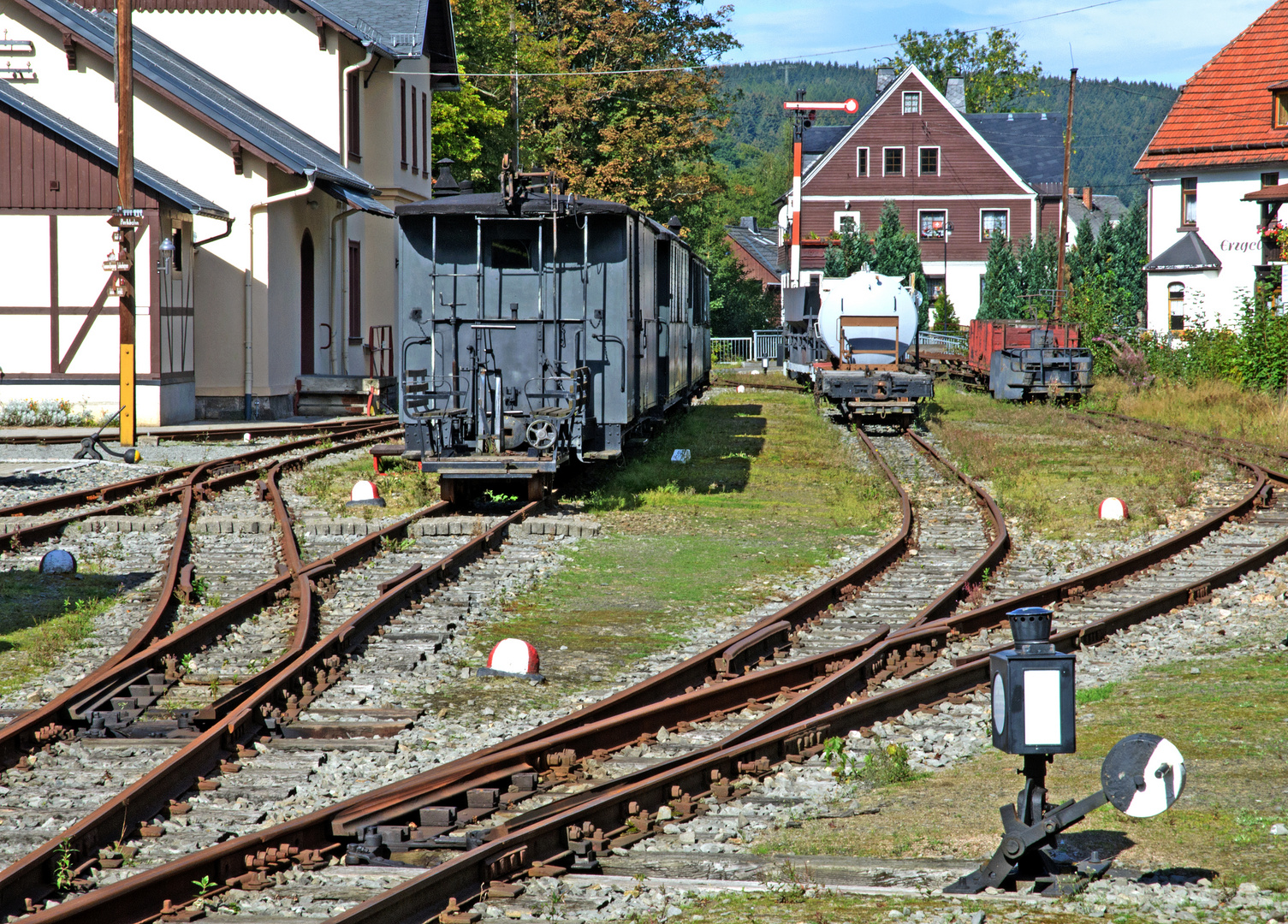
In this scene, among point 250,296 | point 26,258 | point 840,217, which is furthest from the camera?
point 840,217

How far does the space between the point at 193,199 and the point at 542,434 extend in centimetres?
1303

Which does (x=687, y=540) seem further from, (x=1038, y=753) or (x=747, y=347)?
(x=747, y=347)

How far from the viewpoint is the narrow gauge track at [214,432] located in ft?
69.7

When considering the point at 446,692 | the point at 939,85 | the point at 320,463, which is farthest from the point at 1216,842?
→ the point at 939,85

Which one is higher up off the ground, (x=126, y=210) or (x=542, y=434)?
(x=126, y=210)

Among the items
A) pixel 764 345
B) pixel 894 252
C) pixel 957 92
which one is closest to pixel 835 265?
pixel 894 252

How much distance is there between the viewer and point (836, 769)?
6539mm

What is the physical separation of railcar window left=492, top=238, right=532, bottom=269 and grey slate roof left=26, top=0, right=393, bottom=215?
37.2 ft

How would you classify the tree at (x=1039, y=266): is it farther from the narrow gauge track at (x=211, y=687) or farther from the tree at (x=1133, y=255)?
the narrow gauge track at (x=211, y=687)

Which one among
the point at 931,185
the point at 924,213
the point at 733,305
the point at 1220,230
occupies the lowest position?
the point at 733,305

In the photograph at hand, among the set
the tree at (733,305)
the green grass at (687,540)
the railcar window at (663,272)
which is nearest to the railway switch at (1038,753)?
the green grass at (687,540)

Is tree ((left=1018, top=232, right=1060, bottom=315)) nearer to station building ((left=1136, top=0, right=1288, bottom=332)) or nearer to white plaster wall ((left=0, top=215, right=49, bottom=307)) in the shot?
station building ((left=1136, top=0, right=1288, bottom=332))

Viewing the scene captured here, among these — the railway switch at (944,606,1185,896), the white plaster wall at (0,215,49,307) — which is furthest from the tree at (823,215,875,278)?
the railway switch at (944,606,1185,896)

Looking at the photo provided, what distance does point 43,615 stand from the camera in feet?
32.4
